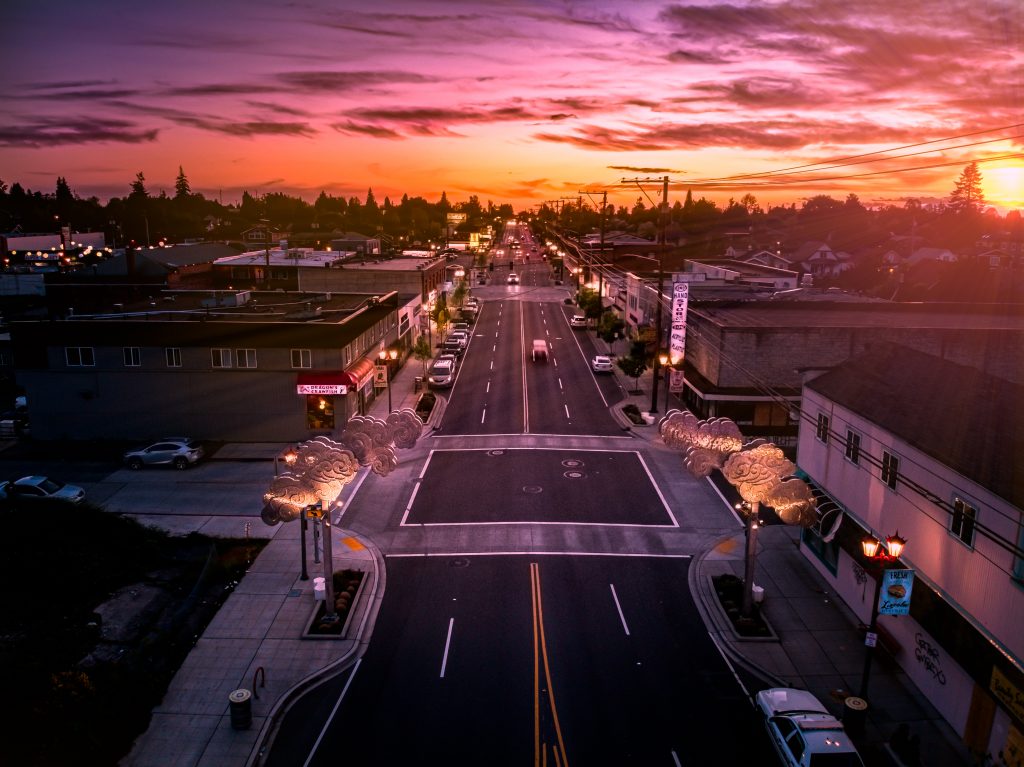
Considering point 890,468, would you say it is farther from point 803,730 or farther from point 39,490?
point 39,490

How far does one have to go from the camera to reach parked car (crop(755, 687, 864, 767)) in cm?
1520

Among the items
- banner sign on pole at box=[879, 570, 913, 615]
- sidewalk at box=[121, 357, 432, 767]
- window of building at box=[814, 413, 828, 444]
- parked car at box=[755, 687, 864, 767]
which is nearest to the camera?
parked car at box=[755, 687, 864, 767]

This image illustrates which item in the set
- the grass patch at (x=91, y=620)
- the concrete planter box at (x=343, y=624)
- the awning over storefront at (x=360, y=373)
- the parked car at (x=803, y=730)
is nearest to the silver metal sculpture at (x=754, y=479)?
the parked car at (x=803, y=730)

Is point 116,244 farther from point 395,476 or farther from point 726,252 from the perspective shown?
point 395,476

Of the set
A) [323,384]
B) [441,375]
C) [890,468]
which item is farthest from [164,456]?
[890,468]

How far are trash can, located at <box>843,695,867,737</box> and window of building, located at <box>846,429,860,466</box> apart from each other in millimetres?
8239

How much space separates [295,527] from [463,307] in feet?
217

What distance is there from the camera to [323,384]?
38906 mm

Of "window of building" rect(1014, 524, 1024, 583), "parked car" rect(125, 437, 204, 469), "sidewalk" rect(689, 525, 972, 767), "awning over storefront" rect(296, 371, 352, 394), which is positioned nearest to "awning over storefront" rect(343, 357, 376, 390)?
"awning over storefront" rect(296, 371, 352, 394)

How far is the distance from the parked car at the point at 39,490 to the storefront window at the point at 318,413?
459 inches

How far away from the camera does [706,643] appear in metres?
21.1

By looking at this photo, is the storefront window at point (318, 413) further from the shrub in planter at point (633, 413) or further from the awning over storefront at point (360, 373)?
the shrub in planter at point (633, 413)

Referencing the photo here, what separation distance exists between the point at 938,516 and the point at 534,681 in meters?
11.2

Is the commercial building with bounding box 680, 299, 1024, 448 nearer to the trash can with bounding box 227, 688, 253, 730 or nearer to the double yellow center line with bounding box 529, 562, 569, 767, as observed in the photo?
the double yellow center line with bounding box 529, 562, 569, 767
